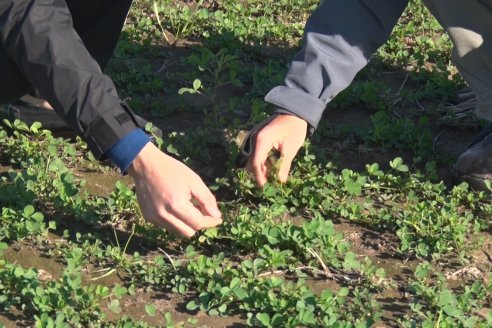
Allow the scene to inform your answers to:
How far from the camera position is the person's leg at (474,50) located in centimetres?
393

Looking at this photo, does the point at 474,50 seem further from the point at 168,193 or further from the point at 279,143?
the point at 168,193

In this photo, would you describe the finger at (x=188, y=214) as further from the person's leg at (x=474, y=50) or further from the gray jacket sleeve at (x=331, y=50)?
the person's leg at (x=474, y=50)

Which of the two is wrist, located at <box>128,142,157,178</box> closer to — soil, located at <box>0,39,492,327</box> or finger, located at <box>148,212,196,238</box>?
finger, located at <box>148,212,196,238</box>

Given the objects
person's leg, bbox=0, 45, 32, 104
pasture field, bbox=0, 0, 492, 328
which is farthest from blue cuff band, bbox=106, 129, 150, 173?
person's leg, bbox=0, 45, 32, 104

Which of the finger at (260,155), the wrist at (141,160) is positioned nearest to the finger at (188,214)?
the wrist at (141,160)

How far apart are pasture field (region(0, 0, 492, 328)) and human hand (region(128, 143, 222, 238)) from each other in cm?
28

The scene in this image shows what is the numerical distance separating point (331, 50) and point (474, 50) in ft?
1.81

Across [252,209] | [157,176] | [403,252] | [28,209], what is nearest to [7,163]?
[28,209]

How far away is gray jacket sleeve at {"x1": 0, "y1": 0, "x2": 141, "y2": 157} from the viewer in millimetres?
3047

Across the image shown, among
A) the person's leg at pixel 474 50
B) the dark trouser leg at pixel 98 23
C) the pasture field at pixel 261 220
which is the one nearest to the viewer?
the pasture field at pixel 261 220

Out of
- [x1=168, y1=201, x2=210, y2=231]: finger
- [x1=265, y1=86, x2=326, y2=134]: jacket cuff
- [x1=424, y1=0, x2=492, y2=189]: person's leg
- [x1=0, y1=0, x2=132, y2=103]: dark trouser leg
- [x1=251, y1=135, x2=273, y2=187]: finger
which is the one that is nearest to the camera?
[x1=168, y1=201, x2=210, y2=231]: finger

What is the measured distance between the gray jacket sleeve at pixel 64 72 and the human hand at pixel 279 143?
59 cm

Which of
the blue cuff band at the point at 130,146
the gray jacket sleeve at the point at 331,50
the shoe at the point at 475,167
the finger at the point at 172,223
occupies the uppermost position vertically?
the gray jacket sleeve at the point at 331,50

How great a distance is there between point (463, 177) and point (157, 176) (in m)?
1.44
